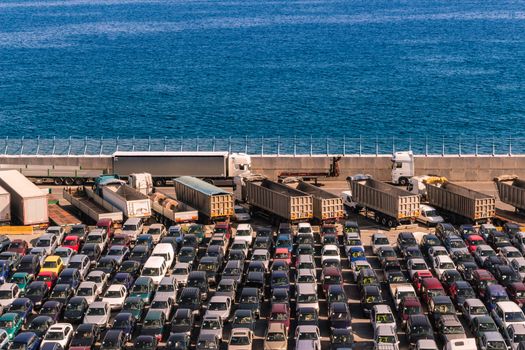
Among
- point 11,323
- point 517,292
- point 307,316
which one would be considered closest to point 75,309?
point 11,323

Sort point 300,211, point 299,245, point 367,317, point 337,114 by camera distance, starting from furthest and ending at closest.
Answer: point 337,114 < point 300,211 < point 299,245 < point 367,317

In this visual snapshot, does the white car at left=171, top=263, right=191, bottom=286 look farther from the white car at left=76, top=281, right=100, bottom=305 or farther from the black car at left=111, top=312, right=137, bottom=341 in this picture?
the black car at left=111, top=312, right=137, bottom=341

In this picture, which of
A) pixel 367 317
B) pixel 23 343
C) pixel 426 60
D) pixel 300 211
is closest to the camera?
pixel 23 343

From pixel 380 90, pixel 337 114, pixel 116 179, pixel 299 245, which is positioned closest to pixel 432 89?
pixel 380 90

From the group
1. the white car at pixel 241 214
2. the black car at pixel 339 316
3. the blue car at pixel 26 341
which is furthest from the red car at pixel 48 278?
the white car at pixel 241 214

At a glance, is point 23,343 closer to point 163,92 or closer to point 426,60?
point 163,92

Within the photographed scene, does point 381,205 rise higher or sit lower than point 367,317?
higher

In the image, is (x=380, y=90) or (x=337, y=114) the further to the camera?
(x=380, y=90)
